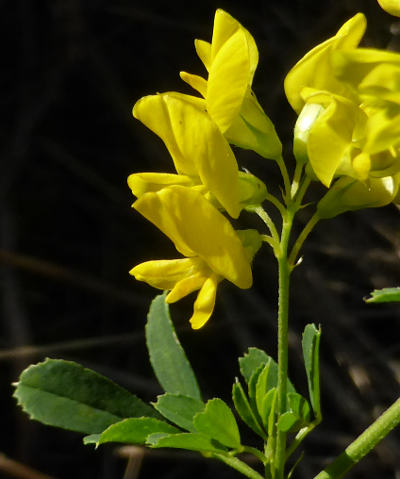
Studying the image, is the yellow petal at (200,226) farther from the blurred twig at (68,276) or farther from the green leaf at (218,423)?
the blurred twig at (68,276)

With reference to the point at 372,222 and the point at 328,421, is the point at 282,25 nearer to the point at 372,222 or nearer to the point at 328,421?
the point at 372,222

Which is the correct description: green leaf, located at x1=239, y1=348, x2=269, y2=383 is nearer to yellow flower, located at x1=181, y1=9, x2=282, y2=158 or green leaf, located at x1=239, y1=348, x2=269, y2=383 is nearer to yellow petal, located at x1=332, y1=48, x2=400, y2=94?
yellow flower, located at x1=181, y1=9, x2=282, y2=158

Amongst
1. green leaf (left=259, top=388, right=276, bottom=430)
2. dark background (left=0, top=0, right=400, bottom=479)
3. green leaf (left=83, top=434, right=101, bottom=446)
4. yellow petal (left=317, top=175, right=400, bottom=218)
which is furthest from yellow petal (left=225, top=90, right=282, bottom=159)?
dark background (left=0, top=0, right=400, bottom=479)

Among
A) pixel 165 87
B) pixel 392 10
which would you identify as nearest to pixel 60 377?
pixel 392 10

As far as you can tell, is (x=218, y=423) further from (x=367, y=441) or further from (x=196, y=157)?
(x=196, y=157)

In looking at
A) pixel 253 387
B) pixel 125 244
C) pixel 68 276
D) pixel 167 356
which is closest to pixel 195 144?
pixel 253 387

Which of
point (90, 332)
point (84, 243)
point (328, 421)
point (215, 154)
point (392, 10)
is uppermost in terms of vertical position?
point (392, 10)

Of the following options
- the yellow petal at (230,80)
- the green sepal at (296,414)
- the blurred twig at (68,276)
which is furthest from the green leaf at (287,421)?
the blurred twig at (68,276)
